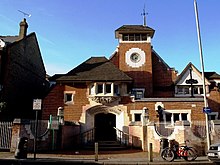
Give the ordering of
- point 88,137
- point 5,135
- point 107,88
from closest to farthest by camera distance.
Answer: point 5,135, point 88,137, point 107,88

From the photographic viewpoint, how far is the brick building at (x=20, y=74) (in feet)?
71.8

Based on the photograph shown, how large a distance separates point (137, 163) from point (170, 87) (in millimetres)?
19726

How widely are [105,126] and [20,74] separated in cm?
1077

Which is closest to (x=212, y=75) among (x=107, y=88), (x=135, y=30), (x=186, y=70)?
(x=186, y=70)

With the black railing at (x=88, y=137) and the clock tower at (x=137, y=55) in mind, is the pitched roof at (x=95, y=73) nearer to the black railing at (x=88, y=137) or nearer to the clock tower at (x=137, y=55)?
the clock tower at (x=137, y=55)

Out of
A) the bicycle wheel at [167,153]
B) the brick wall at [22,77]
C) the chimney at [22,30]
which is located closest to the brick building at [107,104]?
the brick wall at [22,77]

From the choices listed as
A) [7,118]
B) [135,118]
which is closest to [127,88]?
[135,118]

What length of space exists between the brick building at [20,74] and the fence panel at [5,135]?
11.0ft

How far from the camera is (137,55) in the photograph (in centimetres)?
2962

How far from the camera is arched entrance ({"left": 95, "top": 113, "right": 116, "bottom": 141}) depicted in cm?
2372

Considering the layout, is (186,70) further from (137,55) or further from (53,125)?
(53,125)

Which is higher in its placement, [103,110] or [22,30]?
[22,30]

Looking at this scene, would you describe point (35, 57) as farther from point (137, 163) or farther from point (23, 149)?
point (137, 163)

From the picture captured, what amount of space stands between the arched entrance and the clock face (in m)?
8.32
